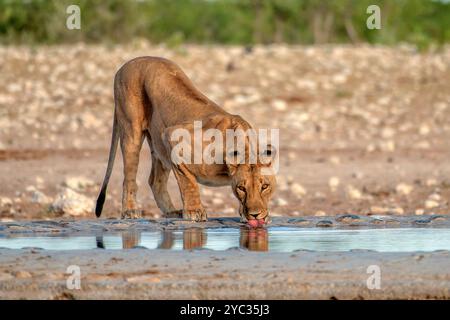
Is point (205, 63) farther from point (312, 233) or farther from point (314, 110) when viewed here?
point (312, 233)

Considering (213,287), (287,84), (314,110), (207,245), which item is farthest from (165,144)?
(287,84)

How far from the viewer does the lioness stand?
7570mm

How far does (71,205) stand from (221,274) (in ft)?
14.1

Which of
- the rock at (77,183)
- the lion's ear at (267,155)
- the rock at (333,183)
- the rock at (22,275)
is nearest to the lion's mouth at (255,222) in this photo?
the lion's ear at (267,155)

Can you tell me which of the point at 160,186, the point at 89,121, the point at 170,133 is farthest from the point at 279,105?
the point at 170,133

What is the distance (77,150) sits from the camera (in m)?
14.1

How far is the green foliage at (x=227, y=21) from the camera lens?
23047 millimetres

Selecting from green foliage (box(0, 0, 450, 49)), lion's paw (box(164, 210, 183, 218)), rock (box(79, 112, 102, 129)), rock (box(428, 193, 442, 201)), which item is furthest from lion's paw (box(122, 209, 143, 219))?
green foliage (box(0, 0, 450, 49))

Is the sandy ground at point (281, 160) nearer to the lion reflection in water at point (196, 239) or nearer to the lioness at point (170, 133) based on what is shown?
the lion reflection in water at point (196, 239)

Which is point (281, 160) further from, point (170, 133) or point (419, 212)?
point (170, 133)

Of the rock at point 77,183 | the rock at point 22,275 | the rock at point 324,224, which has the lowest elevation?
the rock at point 22,275

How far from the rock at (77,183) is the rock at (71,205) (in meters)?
1.46

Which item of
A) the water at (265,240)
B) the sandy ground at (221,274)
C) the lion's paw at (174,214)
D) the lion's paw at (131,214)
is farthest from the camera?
the lion's paw at (131,214)

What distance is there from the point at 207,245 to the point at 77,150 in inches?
293
